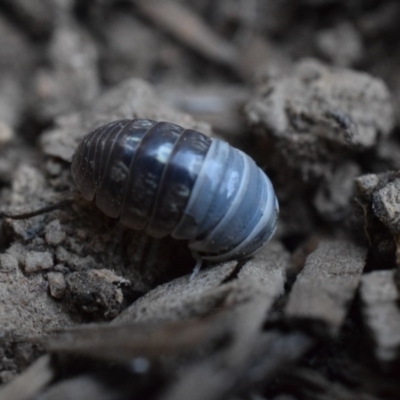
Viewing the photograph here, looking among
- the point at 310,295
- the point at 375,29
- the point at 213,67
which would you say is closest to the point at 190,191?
the point at 310,295

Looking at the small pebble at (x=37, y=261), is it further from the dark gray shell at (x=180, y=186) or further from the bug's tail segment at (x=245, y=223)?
the bug's tail segment at (x=245, y=223)

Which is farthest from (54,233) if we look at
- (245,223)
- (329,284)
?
(329,284)

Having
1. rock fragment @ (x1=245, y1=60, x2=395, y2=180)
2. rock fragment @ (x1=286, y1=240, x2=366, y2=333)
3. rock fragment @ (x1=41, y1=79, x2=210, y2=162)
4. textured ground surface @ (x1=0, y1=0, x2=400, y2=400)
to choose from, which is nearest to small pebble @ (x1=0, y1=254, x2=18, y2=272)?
textured ground surface @ (x1=0, y1=0, x2=400, y2=400)

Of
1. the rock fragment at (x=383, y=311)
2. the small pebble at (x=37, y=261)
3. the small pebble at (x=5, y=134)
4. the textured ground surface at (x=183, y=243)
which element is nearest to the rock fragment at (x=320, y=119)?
the textured ground surface at (x=183, y=243)

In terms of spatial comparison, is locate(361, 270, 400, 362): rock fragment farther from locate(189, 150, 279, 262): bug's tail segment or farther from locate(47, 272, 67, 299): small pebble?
locate(47, 272, 67, 299): small pebble

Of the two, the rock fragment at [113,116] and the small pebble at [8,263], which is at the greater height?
the rock fragment at [113,116]

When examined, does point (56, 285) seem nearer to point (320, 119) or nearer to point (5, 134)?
point (5, 134)

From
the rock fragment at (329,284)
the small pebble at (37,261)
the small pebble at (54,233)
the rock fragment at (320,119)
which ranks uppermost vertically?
the rock fragment at (320,119)

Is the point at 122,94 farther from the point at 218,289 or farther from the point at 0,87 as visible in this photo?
the point at 218,289
